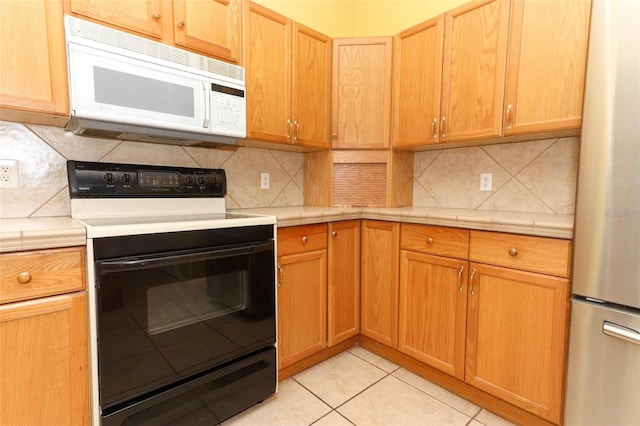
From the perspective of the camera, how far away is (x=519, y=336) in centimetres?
142

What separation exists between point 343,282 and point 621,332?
1256 millimetres


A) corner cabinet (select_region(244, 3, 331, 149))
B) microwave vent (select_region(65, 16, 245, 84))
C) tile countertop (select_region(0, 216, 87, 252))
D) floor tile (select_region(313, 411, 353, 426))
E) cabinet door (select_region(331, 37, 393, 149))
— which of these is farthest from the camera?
cabinet door (select_region(331, 37, 393, 149))

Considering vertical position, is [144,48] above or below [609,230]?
above

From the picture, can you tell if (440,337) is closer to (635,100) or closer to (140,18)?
(635,100)

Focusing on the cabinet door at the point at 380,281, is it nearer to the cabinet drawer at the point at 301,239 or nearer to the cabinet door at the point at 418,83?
the cabinet drawer at the point at 301,239

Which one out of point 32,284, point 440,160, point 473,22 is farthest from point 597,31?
point 32,284

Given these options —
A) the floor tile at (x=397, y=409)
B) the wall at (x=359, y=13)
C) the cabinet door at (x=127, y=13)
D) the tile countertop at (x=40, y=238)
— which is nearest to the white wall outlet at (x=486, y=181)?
the wall at (x=359, y=13)

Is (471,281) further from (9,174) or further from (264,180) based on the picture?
(9,174)

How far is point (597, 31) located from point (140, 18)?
1794mm

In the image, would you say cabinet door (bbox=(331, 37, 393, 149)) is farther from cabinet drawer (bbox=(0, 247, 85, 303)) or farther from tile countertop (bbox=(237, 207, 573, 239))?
cabinet drawer (bbox=(0, 247, 85, 303))

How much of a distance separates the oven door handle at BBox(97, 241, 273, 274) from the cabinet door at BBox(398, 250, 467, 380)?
830 mm

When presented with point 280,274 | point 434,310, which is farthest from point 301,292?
point 434,310

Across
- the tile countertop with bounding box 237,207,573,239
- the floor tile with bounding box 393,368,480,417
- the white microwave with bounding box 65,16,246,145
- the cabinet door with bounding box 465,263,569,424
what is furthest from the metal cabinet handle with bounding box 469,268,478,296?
the white microwave with bounding box 65,16,246,145

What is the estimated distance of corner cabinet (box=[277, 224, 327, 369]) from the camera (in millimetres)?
1690
